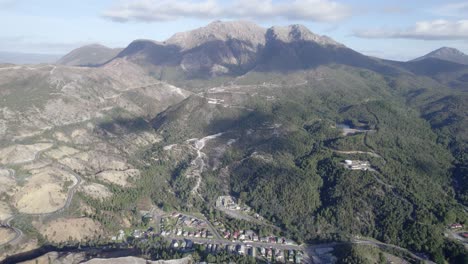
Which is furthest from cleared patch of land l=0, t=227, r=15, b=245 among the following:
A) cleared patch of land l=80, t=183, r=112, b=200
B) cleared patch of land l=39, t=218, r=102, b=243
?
cleared patch of land l=80, t=183, r=112, b=200

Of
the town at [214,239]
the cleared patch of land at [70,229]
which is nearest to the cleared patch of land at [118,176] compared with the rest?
the town at [214,239]

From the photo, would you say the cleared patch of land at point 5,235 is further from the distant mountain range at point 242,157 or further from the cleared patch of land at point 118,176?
the cleared patch of land at point 118,176

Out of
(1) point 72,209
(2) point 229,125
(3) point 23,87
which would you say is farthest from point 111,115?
(1) point 72,209

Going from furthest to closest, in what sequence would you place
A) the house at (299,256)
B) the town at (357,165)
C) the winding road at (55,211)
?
the town at (357,165) < the winding road at (55,211) < the house at (299,256)

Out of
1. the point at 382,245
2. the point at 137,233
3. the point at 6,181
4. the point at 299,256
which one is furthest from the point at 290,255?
the point at 6,181

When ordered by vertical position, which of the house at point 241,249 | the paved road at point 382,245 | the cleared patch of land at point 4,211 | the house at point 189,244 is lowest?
the house at point 189,244

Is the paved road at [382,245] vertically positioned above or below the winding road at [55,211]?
below

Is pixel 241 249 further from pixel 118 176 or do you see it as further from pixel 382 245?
pixel 118 176
